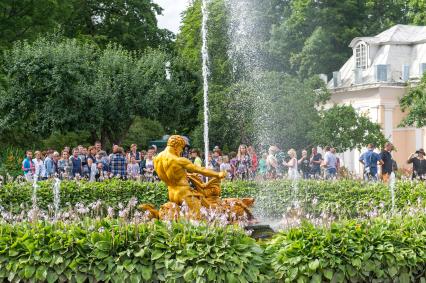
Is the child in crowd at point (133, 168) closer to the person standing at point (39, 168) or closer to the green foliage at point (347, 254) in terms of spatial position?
the person standing at point (39, 168)

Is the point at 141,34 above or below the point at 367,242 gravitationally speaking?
above

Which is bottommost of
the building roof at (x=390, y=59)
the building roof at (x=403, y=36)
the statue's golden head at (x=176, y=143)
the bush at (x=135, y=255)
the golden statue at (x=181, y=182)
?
the bush at (x=135, y=255)

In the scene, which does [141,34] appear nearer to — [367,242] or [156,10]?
[156,10]

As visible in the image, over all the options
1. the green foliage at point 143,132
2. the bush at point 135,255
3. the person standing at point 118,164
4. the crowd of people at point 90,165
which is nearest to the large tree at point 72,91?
the green foliage at point 143,132

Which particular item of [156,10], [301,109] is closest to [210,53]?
[156,10]

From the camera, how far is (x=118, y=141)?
115 feet

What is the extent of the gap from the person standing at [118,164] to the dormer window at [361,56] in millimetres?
27519

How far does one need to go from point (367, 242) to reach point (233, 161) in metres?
13.4

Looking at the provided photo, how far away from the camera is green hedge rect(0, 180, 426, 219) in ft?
54.1

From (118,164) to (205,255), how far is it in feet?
38.5

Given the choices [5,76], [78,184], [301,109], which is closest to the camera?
[78,184]

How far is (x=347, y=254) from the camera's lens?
334 inches

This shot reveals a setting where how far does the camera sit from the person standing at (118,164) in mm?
19875

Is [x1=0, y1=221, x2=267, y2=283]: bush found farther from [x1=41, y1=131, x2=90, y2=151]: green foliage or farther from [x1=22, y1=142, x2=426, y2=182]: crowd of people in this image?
[x1=41, y1=131, x2=90, y2=151]: green foliage
